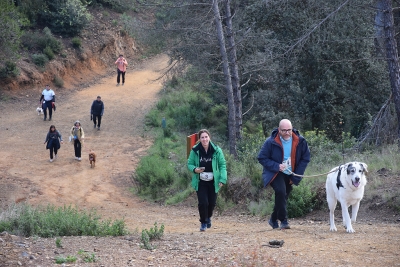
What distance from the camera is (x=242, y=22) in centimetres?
2411

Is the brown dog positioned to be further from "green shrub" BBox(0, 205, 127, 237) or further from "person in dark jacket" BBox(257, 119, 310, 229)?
"person in dark jacket" BBox(257, 119, 310, 229)

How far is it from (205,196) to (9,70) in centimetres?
2390

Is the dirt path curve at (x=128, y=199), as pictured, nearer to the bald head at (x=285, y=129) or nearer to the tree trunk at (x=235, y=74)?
the bald head at (x=285, y=129)

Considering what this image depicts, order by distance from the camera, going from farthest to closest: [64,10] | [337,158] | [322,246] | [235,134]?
[64,10] → [235,134] → [337,158] → [322,246]

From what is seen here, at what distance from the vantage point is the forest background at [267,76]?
58.0 feet

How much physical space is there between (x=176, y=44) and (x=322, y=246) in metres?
15.0

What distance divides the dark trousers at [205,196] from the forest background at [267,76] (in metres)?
4.14

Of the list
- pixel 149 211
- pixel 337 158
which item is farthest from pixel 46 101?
pixel 337 158

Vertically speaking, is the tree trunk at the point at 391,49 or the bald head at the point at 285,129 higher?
the tree trunk at the point at 391,49

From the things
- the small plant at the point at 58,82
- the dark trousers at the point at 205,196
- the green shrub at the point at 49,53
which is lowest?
the dark trousers at the point at 205,196

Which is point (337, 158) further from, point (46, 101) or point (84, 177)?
point (46, 101)

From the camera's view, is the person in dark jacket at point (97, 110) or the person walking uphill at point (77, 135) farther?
the person in dark jacket at point (97, 110)

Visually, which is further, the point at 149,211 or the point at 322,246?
the point at 149,211

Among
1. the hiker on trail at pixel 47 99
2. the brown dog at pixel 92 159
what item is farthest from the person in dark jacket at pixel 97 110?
the brown dog at pixel 92 159
